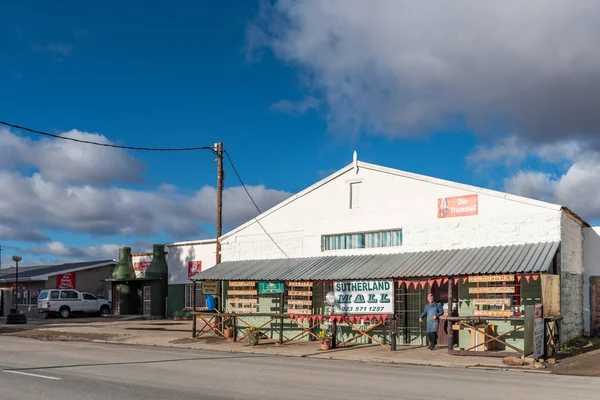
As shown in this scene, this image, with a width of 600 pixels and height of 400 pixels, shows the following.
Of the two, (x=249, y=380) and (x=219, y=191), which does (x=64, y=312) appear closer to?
(x=219, y=191)

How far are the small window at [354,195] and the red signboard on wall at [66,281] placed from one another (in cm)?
2868

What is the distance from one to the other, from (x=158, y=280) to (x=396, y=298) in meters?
20.7

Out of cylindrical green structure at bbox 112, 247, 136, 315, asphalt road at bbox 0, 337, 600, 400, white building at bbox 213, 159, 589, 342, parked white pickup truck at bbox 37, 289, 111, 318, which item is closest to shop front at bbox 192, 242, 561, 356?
white building at bbox 213, 159, 589, 342

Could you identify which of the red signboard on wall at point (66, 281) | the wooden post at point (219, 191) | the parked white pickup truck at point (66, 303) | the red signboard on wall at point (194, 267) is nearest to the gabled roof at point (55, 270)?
the red signboard on wall at point (66, 281)

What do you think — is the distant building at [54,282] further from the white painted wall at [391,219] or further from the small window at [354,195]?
the small window at [354,195]

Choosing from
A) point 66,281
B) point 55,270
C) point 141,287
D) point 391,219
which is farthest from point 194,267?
point 391,219

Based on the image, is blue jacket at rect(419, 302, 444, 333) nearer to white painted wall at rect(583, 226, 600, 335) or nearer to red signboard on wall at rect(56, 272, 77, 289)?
white painted wall at rect(583, 226, 600, 335)

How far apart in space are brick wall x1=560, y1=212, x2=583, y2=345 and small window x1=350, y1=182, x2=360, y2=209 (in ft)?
22.9

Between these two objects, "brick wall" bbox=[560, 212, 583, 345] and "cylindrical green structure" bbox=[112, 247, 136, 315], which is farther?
"cylindrical green structure" bbox=[112, 247, 136, 315]

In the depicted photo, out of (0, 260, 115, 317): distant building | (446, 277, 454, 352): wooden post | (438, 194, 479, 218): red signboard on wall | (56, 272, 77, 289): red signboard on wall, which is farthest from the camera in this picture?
(56, 272, 77, 289): red signboard on wall

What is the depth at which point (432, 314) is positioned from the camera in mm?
19078

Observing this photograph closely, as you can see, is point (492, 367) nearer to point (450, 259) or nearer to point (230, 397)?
point (450, 259)

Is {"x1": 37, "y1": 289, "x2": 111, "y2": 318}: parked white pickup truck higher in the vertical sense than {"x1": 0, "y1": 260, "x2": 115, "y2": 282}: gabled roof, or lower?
lower

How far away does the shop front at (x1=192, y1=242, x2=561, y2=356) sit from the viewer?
58.8 ft
